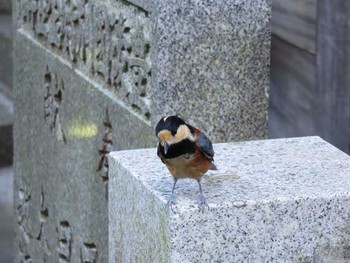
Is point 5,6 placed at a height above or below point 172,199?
below

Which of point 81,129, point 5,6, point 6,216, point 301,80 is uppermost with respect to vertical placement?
point 301,80

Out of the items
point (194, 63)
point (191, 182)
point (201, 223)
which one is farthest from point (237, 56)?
point (201, 223)

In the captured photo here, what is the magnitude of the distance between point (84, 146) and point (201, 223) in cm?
210

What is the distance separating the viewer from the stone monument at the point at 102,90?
4234mm

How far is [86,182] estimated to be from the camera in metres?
5.12

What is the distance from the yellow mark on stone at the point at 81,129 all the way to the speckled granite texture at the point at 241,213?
1.57m

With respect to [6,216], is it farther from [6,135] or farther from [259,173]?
[259,173]

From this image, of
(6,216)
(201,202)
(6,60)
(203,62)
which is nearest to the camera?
(201,202)

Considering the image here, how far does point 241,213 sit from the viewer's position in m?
3.14

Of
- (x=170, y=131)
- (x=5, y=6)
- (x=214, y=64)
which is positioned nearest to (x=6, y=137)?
(x=5, y=6)

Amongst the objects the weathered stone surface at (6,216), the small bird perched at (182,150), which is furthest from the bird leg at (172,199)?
the weathered stone surface at (6,216)

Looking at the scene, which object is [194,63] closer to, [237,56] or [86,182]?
[237,56]

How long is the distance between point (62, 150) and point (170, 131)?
250 centimetres

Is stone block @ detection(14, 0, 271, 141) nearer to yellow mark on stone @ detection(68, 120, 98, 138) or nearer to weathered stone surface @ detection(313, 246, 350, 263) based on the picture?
yellow mark on stone @ detection(68, 120, 98, 138)
